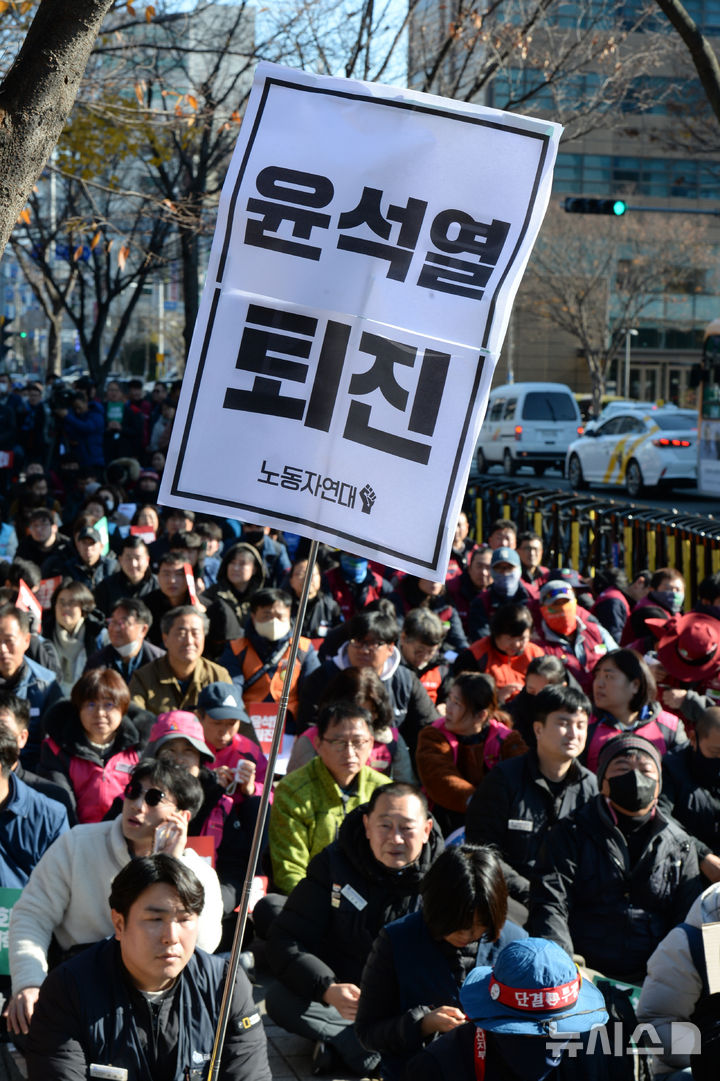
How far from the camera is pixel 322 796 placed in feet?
18.3

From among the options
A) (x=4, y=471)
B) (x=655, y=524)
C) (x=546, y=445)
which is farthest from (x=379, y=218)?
(x=546, y=445)

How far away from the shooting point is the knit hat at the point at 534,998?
10.1 feet

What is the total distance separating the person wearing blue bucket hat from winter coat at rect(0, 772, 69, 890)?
2.35 meters

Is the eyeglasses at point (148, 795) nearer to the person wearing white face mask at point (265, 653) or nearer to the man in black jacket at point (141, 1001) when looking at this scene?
the man in black jacket at point (141, 1001)

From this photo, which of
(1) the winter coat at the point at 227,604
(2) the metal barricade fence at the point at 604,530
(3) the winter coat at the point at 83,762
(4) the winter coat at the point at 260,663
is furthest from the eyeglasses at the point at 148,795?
(2) the metal barricade fence at the point at 604,530

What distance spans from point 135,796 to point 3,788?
0.76 metres

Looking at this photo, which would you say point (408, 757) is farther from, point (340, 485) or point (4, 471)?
point (4, 471)

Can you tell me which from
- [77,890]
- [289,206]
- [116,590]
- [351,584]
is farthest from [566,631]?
[289,206]

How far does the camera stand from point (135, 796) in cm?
455

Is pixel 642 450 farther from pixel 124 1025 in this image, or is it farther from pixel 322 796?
pixel 124 1025

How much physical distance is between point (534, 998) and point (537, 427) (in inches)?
1161

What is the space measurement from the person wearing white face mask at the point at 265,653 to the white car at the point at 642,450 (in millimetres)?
18606

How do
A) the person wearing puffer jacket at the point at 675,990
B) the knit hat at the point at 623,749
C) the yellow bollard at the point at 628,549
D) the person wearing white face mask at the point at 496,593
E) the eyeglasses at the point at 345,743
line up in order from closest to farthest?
the person wearing puffer jacket at the point at 675,990 < the knit hat at the point at 623,749 < the eyeglasses at the point at 345,743 < the person wearing white face mask at the point at 496,593 < the yellow bollard at the point at 628,549

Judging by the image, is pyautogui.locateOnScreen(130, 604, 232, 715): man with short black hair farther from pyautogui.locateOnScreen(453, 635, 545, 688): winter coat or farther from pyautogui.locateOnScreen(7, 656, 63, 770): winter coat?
pyautogui.locateOnScreen(453, 635, 545, 688): winter coat
